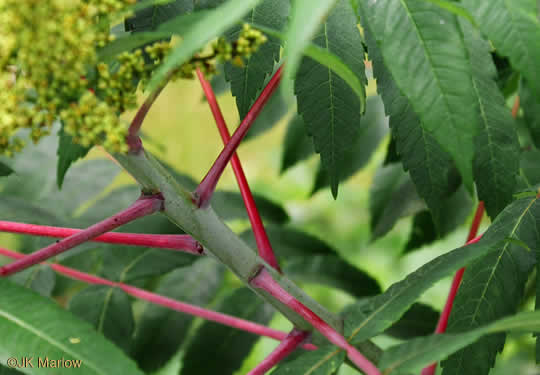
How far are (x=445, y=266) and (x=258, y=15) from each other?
0.25 m

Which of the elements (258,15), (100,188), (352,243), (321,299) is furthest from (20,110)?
(352,243)

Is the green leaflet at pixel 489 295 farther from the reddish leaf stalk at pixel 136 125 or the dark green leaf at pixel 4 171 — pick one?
the dark green leaf at pixel 4 171

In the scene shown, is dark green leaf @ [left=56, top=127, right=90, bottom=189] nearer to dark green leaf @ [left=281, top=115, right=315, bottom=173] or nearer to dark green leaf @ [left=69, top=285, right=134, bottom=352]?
dark green leaf @ [left=69, top=285, right=134, bottom=352]

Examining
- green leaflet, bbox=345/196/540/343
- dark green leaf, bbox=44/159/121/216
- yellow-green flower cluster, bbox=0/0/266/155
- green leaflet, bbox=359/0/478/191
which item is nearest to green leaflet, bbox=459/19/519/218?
green leaflet, bbox=345/196/540/343

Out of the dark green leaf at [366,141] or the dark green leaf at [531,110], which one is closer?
the dark green leaf at [531,110]

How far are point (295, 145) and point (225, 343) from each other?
313 millimetres

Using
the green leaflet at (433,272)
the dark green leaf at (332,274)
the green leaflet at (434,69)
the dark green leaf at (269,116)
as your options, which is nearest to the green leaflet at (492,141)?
the green leaflet at (433,272)

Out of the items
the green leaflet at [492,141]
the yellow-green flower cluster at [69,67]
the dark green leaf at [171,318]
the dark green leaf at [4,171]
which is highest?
the green leaflet at [492,141]

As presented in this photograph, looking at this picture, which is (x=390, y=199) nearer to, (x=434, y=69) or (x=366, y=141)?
(x=366, y=141)

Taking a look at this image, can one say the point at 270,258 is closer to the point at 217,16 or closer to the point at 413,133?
the point at 413,133

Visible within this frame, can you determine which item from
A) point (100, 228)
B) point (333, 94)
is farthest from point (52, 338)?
point (333, 94)

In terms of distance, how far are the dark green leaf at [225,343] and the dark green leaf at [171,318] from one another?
3 cm

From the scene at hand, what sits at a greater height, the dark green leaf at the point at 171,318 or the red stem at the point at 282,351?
the red stem at the point at 282,351

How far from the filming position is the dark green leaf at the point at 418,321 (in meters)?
0.78
